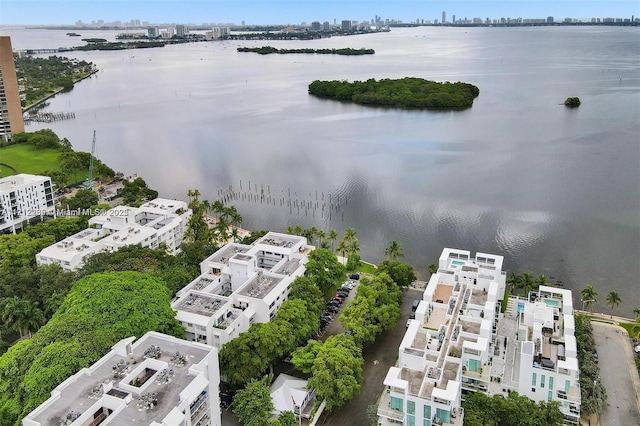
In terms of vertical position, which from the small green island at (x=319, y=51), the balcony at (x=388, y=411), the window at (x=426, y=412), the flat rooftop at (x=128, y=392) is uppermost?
the small green island at (x=319, y=51)

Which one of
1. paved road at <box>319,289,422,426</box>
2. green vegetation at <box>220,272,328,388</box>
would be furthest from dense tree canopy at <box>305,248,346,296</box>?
paved road at <box>319,289,422,426</box>

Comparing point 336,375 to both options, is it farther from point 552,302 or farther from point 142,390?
point 552,302

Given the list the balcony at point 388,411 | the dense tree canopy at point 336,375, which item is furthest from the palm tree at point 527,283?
the balcony at point 388,411

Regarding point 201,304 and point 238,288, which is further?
point 238,288

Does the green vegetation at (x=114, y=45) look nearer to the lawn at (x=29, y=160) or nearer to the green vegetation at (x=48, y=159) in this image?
the green vegetation at (x=48, y=159)

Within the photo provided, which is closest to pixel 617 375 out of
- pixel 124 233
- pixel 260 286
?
pixel 260 286

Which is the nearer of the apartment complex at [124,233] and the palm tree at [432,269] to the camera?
the apartment complex at [124,233]
